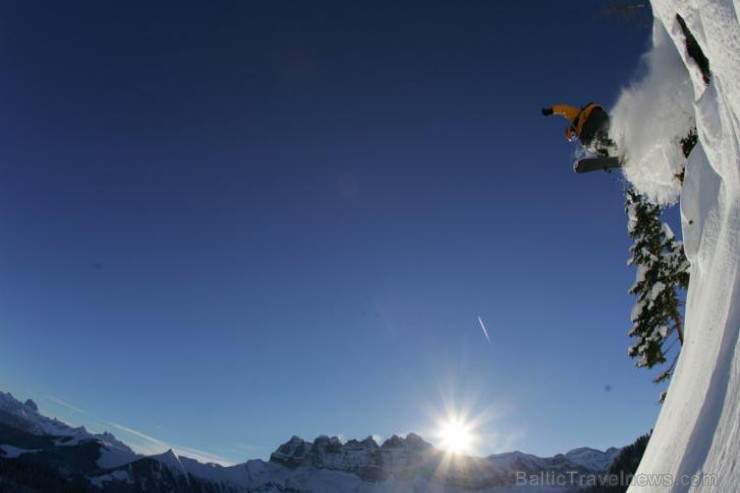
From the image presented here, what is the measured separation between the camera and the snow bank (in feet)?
23.6

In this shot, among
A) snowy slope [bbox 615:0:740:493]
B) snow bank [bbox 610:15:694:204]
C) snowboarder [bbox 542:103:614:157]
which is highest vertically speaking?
snowboarder [bbox 542:103:614:157]

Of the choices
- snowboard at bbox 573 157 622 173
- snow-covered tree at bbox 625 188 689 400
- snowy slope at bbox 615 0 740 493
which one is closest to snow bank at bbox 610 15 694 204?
snowboard at bbox 573 157 622 173

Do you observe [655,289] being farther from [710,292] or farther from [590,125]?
[710,292]

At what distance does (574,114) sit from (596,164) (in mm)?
1242

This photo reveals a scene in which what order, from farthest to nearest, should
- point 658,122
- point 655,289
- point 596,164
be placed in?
point 655,289 < point 596,164 < point 658,122

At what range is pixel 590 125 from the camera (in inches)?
400

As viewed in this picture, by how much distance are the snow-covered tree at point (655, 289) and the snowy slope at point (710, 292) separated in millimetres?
14407

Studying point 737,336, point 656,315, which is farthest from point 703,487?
point 656,315

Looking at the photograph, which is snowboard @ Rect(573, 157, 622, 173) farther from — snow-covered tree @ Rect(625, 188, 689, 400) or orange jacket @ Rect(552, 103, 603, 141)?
snow-covered tree @ Rect(625, 188, 689, 400)

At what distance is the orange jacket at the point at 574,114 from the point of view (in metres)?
10.2

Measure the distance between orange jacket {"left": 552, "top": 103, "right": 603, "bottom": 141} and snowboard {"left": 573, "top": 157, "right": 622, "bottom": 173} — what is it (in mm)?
662

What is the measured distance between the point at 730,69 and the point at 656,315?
17337mm

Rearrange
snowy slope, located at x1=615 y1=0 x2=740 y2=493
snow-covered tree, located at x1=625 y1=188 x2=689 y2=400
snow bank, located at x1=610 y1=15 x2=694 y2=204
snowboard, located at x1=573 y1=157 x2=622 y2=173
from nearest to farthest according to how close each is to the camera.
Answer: snowy slope, located at x1=615 y1=0 x2=740 y2=493, snow bank, located at x1=610 y1=15 x2=694 y2=204, snowboard, located at x1=573 y1=157 x2=622 y2=173, snow-covered tree, located at x1=625 y1=188 x2=689 y2=400

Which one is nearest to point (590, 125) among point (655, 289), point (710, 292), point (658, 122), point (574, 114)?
point (574, 114)
